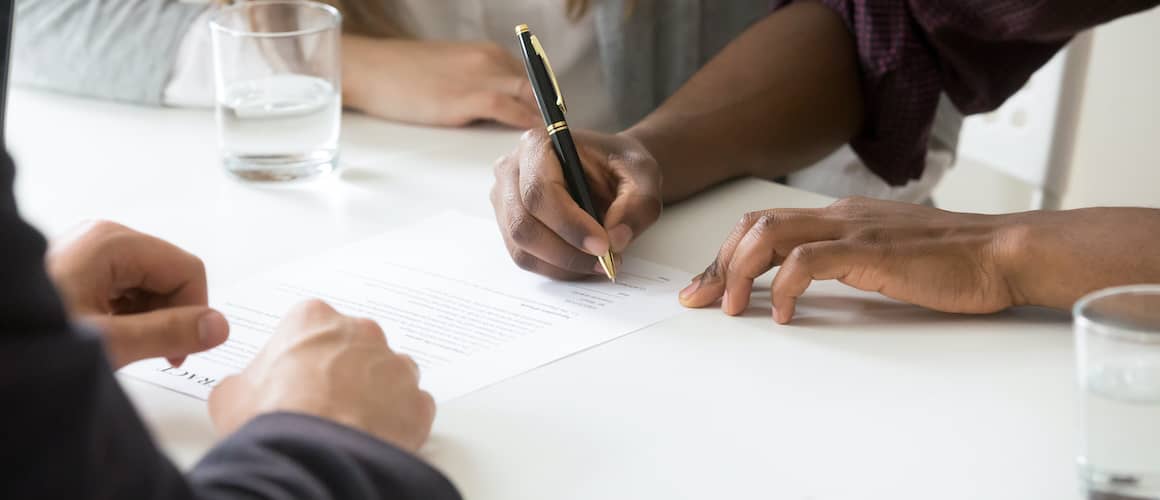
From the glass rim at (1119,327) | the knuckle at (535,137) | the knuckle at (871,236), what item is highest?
the glass rim at (1119,327)

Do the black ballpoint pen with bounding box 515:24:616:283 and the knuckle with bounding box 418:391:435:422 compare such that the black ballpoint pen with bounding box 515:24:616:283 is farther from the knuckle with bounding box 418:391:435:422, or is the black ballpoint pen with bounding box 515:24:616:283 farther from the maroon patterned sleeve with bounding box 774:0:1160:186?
Result: the maroon patterned sleeve with bounding box 774:0:1160:186

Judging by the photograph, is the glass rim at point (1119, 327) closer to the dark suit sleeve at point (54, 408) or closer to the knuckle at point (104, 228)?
the dark suit sleeve at point (54, 408)

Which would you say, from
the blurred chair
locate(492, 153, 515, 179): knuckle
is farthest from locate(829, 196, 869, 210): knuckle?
the blurred chair

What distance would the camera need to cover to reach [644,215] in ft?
3.09

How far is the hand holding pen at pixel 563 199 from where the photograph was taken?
2.94 feet

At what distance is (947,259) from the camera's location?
841mm

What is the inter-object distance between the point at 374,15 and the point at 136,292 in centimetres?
71

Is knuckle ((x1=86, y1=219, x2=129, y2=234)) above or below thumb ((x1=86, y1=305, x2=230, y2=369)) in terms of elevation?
above

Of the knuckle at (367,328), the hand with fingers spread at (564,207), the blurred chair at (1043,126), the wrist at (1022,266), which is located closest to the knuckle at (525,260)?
the hand with fingers spread at (564,207)

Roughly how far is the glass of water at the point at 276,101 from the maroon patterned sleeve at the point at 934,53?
545 millimetres

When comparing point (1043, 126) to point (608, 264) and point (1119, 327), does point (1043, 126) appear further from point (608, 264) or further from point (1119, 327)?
point (1119, 327)

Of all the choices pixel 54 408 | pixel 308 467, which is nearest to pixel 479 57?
pixel 308 467

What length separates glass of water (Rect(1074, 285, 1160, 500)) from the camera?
57 cm

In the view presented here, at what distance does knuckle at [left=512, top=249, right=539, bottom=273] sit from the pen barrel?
5 centimetres
